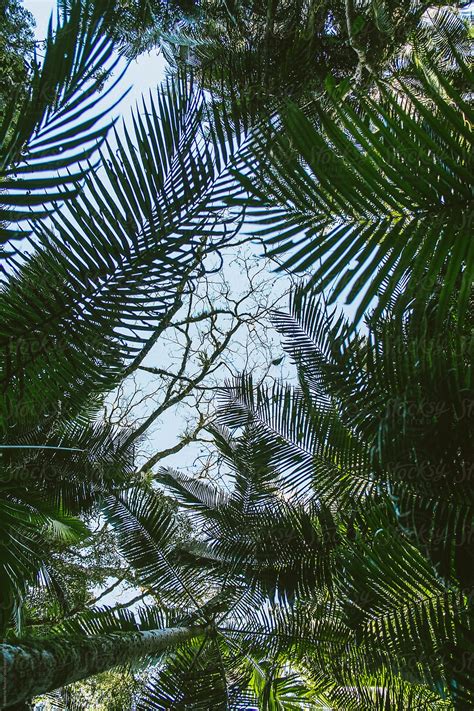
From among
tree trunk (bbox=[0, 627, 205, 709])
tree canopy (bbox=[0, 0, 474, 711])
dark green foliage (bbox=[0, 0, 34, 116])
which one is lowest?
tree trunk (bbox=[0, 627, 205, 709])

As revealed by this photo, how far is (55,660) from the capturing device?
64.1 inches

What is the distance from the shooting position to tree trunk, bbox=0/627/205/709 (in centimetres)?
141

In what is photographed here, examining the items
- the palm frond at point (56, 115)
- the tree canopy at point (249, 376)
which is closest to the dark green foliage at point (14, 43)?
the tree canopy at point (249, 376)

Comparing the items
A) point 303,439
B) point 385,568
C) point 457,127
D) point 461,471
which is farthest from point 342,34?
point 457,127

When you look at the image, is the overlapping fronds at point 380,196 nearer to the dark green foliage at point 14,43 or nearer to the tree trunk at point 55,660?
the tree trunk at point 55,660

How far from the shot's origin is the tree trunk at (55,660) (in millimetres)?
1409

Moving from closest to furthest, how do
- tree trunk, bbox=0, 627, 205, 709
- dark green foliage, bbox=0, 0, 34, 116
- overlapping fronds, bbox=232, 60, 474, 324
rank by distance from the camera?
overlapping fronds, bbox=232, 60, 474, 324
tree trunk, bbox=0, 627, 205, 709
dark green foliage, bbox=0, 0, 34, 116

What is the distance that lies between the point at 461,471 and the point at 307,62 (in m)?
2.06

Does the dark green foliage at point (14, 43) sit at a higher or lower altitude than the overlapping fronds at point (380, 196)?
higher

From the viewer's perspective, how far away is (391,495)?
2.40 meters

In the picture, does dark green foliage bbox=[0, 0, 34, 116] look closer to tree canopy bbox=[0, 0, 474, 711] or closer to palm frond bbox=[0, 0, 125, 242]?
tree canopy bbox=[0, 0, 474, 711]

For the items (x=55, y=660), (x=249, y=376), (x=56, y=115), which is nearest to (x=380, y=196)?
(x=56, y=115)

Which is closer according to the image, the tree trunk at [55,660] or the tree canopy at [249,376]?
the tree canopy at [249,376]

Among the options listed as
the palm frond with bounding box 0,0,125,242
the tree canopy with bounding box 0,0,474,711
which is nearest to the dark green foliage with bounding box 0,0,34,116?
the tree canopy with bounding box 0,0,474,711
